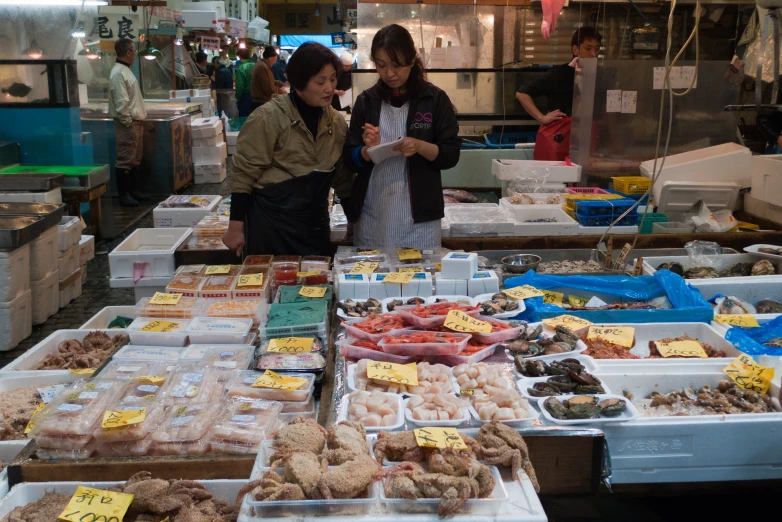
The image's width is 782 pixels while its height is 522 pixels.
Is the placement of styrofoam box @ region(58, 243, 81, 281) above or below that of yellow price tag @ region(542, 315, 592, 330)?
below

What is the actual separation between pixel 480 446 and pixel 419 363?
2.19 feet

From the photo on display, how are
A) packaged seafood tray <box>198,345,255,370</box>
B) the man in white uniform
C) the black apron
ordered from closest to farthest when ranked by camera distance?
packaged seafood tray <box>198,345,255,370</box> < the black apron < the man in white uniform

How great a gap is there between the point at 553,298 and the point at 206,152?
10179mm

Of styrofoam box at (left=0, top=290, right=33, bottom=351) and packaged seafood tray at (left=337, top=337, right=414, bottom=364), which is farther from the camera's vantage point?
styrofoam box at (left=0, top=290, right=33, bottom=351)

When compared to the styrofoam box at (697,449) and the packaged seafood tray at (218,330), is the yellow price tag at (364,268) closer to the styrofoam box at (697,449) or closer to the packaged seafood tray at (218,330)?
the packaged seafood tray at (218,330)

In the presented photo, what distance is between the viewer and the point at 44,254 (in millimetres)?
5492

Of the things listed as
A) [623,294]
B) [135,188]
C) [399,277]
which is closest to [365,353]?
[399,277]

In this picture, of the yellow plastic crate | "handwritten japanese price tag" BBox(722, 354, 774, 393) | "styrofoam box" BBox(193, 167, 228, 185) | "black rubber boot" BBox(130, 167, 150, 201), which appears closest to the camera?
"handwritten japanese price tag" BBox(722, 354, 774, 393)

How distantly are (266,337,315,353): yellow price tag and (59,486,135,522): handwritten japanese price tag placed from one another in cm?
93

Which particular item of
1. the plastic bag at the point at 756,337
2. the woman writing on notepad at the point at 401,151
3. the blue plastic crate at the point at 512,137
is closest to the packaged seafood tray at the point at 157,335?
the woman writing on notepad at the point at 401,151

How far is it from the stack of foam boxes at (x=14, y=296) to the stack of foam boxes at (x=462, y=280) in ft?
10.7

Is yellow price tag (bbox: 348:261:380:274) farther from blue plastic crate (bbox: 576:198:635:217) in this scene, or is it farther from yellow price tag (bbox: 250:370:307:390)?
blue plastic crate (bbox: 576:198:635:217)

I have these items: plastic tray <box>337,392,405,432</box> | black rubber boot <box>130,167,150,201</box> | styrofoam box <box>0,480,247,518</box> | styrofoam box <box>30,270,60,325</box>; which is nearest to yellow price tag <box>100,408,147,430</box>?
styrofoam box <box>0,480,247,518</box>

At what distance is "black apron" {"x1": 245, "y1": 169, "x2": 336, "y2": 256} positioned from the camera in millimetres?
3891
